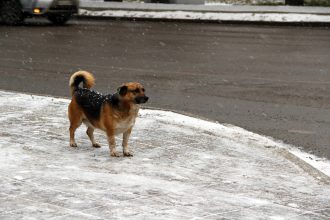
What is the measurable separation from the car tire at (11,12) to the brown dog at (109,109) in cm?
1658

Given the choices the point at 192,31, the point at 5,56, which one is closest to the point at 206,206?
the point at 5,56

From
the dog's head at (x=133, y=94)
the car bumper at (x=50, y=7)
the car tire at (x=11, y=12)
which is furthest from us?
the car tire at (x=11, y=12)

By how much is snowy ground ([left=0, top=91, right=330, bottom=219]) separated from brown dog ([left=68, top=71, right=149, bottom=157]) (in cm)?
25

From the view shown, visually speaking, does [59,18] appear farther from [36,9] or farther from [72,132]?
[72,132]

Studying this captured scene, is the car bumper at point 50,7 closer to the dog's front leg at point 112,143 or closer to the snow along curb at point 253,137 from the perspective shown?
the snow along curb at point 253,137

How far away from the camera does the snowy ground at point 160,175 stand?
259 inches

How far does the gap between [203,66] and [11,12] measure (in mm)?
10326

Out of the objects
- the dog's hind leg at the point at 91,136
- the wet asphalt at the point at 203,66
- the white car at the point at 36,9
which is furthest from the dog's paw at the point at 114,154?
the white car at the point at 36,9

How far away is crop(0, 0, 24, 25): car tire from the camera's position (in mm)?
24938

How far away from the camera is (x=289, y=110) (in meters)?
11.6

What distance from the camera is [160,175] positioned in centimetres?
768

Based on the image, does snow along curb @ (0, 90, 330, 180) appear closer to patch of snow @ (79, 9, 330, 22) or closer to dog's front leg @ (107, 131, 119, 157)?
dog's front leg @ (107, 131, 119, 157)

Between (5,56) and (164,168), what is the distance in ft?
35.0

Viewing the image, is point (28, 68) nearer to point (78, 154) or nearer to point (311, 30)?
point (78, 154)
